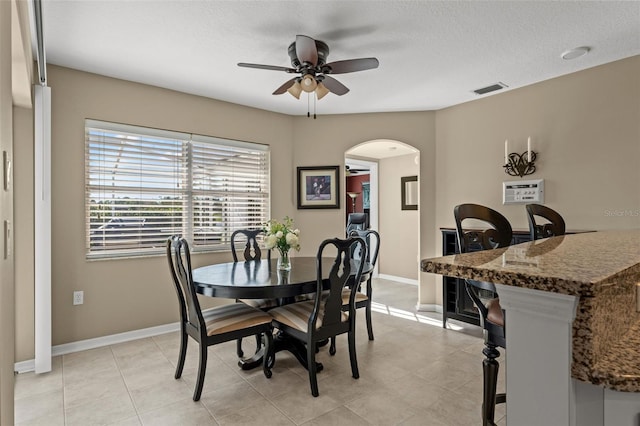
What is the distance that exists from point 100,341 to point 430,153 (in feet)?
13.3

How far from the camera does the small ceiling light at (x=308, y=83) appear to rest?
258cm

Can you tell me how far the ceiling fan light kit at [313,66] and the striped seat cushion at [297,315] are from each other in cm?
161

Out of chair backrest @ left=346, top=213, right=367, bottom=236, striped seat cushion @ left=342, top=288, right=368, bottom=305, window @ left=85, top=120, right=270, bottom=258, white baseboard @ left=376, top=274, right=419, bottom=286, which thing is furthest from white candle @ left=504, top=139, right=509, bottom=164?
white baseboard @ left=376, top=274, right=419, bottom=286

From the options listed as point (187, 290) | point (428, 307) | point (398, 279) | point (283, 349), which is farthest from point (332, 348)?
point (398, 279)

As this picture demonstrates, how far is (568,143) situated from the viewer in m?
3.29

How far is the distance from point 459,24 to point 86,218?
346 centimetres

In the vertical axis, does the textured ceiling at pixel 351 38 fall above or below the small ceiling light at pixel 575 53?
above

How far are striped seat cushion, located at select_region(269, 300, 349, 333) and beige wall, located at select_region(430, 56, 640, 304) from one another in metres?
2.37

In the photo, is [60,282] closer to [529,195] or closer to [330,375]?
[330,375]

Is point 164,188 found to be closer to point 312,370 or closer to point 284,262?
point 284,262

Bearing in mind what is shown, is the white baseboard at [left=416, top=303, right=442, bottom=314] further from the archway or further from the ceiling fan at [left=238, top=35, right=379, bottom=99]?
the ceiling fan at [left=238, top=35, right=379, bottom=99]

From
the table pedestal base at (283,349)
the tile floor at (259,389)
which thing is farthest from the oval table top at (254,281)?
the tile floor at (259,389)

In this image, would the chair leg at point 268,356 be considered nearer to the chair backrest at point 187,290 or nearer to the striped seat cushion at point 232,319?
the striped seat cushion at point 232,319

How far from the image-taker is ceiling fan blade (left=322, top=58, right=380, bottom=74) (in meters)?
2.42
